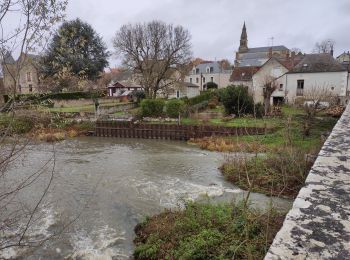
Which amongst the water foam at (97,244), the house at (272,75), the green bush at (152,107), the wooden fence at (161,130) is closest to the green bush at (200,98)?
the green bush at (152,107)

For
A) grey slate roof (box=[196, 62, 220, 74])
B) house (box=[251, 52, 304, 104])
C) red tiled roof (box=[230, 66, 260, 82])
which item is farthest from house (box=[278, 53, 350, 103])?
grey slate roof (box=[196, 62, 220, 74])

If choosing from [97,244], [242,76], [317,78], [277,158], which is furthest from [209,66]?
[97,244]

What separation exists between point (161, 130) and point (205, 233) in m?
16.9

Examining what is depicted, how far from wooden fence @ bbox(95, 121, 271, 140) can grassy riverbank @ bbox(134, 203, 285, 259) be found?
12767 millimetres

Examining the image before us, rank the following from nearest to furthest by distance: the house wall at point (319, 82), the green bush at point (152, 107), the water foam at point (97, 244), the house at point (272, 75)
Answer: the water foam at point (97, 244), the green bush at point (152, 107), the house wall at point (319, 82), the house at point (272, 75)

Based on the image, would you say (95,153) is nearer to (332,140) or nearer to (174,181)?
(174,181)

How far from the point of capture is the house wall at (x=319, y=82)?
27.9m

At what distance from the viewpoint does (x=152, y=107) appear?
86.5 ft

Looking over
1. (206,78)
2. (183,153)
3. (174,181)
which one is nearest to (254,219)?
(174,181)

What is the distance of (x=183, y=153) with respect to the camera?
1803cm

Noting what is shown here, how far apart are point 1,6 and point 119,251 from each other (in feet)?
19.2

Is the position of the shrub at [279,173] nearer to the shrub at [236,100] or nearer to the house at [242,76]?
the shrub at [236,100]

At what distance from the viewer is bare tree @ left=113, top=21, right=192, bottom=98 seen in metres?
33.5

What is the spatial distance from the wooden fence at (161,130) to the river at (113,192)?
260cm
